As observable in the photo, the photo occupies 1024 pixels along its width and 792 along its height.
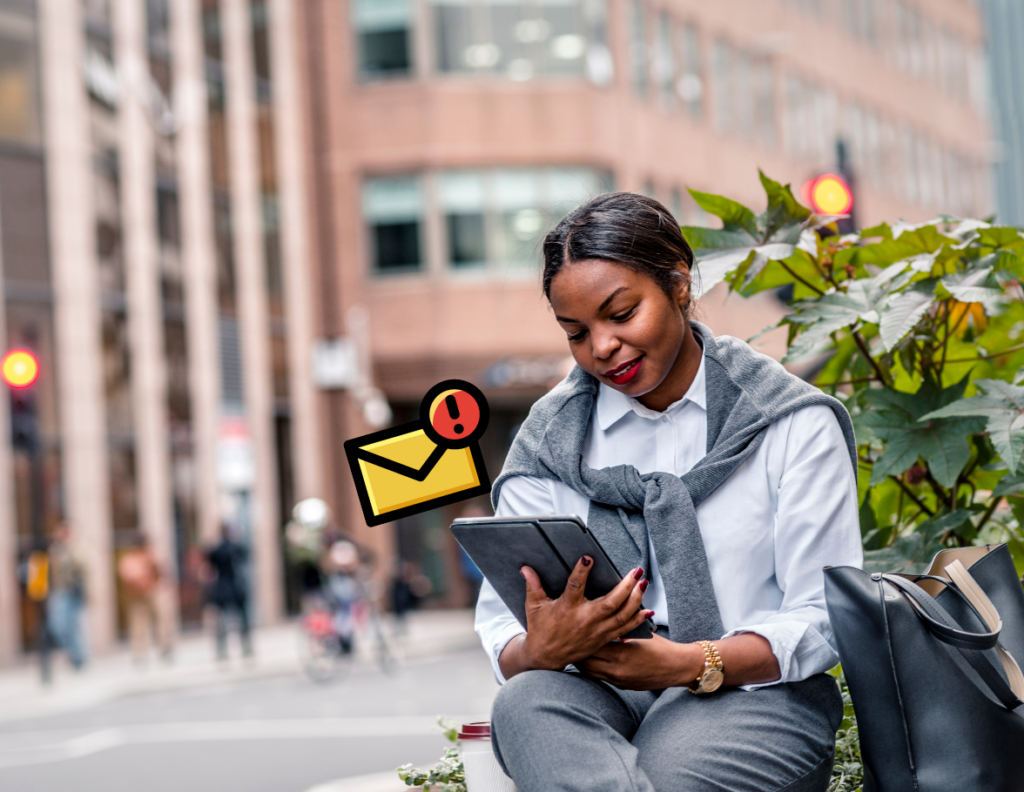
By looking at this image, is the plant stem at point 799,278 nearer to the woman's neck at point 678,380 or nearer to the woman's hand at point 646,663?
the woman's neck at point 678,380

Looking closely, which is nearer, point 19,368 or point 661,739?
point 661,739

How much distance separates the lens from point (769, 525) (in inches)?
98.3

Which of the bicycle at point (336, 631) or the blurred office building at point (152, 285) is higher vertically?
the blurred office building at point (152, 285)

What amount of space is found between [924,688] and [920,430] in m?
0.97

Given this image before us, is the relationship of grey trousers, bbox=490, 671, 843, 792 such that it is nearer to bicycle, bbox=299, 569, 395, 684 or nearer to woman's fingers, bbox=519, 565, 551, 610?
woman's fingers, bbox=519, 565, 551, 610

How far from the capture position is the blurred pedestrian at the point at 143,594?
1875cm

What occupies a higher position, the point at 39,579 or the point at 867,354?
the point at 867,354

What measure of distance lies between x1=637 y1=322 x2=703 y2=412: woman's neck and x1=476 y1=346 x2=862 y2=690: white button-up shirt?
0.06ft

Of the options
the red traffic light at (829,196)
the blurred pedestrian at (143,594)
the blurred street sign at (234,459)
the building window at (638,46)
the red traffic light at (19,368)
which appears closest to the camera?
the red traffic light at (829,196)

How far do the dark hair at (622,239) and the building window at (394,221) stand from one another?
24269mm

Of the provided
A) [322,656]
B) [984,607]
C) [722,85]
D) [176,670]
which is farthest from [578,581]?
[722,85]

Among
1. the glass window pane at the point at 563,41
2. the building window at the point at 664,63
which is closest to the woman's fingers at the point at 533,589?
the glass window pane at the point at 563,41

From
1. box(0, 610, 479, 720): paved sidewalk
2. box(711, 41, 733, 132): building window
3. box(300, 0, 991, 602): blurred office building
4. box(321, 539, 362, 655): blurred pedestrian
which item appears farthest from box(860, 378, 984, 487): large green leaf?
box(711, 41, 733, 132): building window

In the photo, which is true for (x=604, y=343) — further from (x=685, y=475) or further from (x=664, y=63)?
(x=664, y=63)
